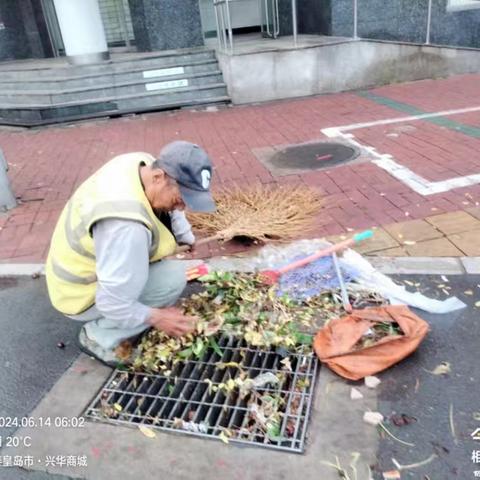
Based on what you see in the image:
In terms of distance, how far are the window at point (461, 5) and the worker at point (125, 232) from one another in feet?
30.5

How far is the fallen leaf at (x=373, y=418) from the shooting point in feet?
7.05

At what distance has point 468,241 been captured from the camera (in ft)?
11.0

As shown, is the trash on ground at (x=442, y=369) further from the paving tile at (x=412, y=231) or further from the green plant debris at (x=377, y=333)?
the paving tile at (x=412, y=231)

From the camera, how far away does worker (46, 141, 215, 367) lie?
2.05 metres

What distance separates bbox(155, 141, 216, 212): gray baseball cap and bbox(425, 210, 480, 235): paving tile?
2.14 metres

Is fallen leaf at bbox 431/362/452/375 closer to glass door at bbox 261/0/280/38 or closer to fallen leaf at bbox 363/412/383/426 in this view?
fallen leaf at bbox 363/412/383/426

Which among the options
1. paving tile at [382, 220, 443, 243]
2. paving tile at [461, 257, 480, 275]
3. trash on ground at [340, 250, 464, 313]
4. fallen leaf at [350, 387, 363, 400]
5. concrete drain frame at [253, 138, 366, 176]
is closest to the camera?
Answer: fallen leaf at [350, 387, 363, 400]

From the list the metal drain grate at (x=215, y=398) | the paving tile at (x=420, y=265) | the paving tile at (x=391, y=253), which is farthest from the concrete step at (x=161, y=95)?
the metal drain grate at (x=215, y=398)

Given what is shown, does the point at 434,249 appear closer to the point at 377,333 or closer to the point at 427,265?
the point at 427,265

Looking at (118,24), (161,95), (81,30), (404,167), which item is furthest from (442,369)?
(118,24)

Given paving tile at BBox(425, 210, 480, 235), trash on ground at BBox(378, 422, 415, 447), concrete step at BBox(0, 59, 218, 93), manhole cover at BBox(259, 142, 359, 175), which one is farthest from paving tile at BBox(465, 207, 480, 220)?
concrete step at BBox(0, 59, 218, 93)

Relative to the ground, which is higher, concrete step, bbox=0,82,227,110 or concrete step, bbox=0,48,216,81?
concrete step, bbox=0,48,216,81

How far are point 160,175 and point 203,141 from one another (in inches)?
178

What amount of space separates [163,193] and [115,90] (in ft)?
22.8
